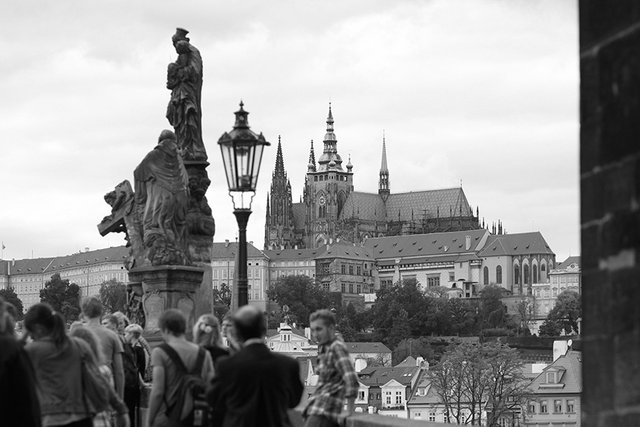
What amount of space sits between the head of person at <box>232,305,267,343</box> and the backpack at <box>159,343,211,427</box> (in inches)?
38.7

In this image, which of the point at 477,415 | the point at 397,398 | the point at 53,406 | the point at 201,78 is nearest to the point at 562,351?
the point at 397,398

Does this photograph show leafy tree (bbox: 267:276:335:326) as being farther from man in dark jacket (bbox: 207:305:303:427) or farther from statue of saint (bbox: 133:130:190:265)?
man in dark jacket (bbox: 207:305:303:427)

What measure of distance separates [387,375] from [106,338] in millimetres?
131787

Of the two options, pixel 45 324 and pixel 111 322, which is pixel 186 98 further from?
pixel 45 324

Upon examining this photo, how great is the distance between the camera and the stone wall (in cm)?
553

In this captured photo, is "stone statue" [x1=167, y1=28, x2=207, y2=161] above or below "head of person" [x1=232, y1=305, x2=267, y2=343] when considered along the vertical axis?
above

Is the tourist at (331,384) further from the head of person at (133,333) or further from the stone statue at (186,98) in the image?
the stone statue at (186,98)

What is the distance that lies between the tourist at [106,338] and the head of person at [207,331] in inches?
49.6

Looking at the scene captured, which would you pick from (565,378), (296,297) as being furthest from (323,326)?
(296,297)

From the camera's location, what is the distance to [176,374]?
9.16 m

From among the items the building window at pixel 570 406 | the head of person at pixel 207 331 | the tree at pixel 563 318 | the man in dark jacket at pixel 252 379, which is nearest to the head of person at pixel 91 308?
the head of person at pixel 207 331

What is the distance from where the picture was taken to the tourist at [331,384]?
33.5ft

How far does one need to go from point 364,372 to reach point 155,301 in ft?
423

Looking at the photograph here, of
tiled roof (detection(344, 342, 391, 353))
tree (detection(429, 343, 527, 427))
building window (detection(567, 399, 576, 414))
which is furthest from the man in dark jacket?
tiled roof (detection(344, 342, 391, 353))
